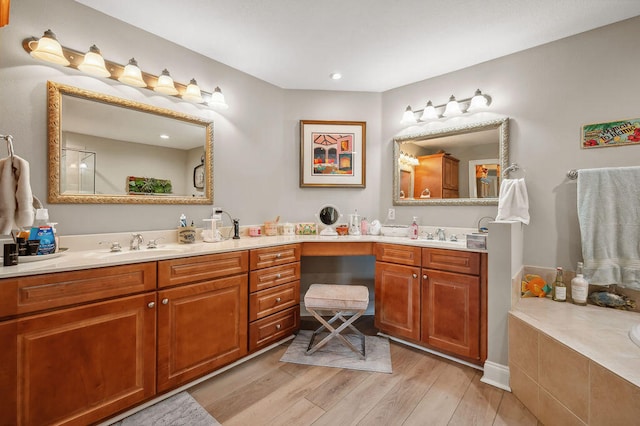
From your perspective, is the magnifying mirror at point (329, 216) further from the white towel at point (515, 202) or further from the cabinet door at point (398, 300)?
the white towel at point (515, 202)

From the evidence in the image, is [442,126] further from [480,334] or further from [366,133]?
[480,334]

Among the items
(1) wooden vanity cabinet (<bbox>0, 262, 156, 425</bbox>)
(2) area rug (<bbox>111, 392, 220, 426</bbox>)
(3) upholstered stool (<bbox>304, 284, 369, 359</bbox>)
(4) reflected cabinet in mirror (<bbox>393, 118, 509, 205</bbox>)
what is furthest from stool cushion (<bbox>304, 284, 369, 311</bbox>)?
(4) reflected cabinet in mirror (<bbox>393, 118, 509, 205</bbox>)

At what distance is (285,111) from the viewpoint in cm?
306

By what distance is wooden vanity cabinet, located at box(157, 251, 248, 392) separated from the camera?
1637mm

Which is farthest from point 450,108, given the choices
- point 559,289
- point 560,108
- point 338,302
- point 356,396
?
point 356,396

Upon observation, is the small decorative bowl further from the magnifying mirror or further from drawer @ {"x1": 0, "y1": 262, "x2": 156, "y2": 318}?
drawer @ {"x1": 0, "y1": 262, "x2": 156, "y2": 318}

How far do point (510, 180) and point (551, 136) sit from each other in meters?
0.46

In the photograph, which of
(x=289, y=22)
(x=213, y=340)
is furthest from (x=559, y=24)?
(x=213, y=340)

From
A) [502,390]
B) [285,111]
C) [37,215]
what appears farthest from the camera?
[285,111]

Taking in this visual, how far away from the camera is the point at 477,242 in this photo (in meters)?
2.00

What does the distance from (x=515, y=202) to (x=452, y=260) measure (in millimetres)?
702

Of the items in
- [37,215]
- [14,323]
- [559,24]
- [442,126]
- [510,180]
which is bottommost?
[14,323]

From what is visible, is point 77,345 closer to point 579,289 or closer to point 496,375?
point 496,375

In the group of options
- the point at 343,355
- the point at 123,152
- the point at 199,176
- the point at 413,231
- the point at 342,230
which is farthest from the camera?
the point at 342,230
